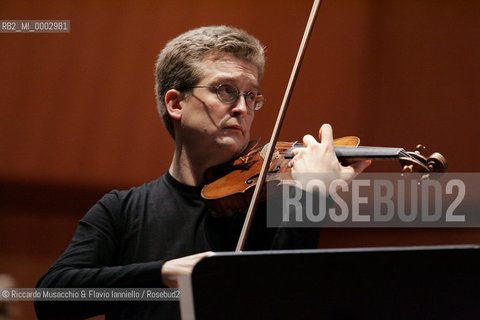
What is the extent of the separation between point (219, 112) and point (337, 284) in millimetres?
550

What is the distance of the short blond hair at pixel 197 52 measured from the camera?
109 centimetres

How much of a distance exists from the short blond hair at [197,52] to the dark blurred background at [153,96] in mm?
640

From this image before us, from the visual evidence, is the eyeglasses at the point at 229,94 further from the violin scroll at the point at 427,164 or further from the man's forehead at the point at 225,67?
the violin scroll at the point at 427,164

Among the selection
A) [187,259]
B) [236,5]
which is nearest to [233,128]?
[187,259]

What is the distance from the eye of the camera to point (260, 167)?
39.5 inches

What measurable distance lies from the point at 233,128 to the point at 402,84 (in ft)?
3.33

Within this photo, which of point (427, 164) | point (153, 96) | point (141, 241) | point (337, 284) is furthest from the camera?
point (153, 96)

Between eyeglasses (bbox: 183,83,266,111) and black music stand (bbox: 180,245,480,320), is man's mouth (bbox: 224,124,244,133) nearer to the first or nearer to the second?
eyeglasses (bbox: 183,83,266,111)

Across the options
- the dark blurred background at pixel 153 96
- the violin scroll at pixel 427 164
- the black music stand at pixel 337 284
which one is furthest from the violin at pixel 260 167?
the dark blurred background at pixel 153 96

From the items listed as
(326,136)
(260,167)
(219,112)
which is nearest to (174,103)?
(219,112)

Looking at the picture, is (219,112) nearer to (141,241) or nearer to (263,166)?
(263,166)

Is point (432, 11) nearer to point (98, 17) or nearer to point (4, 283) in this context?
point (98, 17)

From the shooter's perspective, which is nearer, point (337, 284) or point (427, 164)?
point (337, 284)

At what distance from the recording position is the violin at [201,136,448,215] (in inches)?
34.9
